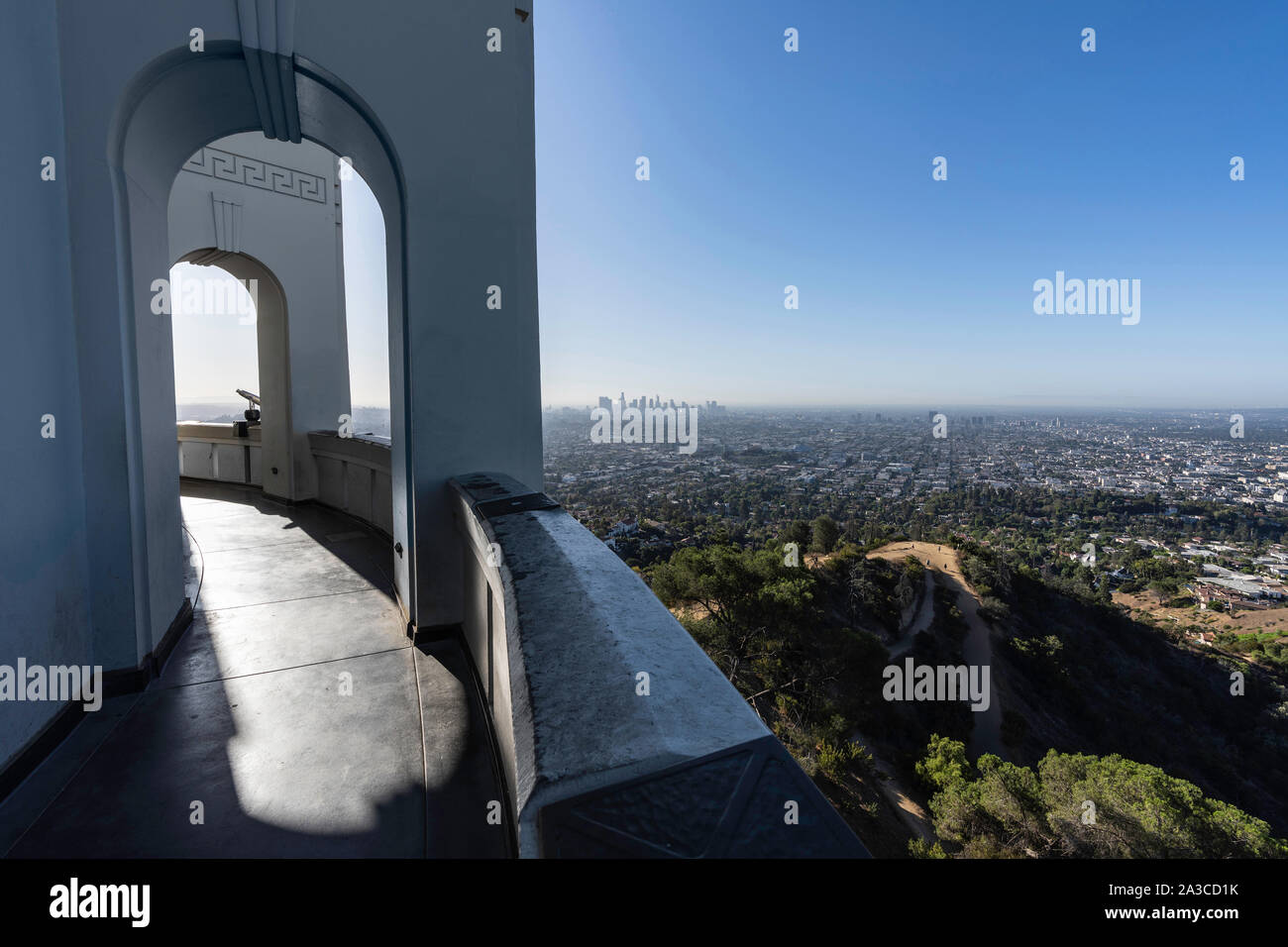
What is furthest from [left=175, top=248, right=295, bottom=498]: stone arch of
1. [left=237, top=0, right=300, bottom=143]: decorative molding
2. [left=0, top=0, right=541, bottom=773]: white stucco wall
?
[left=237, top=0, right=300, bottom=143]: decorative molding

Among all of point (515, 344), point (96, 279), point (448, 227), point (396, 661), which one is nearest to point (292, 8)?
point (448, 227)

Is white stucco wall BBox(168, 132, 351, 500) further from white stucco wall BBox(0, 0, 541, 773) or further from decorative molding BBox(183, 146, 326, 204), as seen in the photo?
white stucco wall BBox(0, 0, 541, 773)

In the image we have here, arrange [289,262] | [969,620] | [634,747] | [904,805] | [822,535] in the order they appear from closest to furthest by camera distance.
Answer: [634,747] < [289,262] < [904,805] < [969,620] < [822,535]

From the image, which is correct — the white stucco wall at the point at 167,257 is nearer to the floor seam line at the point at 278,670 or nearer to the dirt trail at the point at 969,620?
the floor seam line at the point at 278,670

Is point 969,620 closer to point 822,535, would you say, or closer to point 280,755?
point 822,535

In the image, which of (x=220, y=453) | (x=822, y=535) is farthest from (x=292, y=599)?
(x=822, y=535)

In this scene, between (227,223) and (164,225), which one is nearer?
(164,225)
